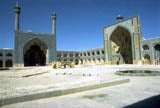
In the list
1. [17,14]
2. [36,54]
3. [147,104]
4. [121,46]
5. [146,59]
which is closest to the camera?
[147,104]

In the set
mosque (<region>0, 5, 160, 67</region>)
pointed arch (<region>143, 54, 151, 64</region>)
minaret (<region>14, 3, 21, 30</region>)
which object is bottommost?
pointed arch (<region>143, 54, 151, 64</region>)

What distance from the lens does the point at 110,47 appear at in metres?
40.0

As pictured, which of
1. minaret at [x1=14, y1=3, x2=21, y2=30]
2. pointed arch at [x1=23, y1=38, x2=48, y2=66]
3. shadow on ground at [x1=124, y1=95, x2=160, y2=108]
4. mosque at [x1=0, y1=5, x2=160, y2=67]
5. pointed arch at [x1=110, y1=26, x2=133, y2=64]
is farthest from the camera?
pointed arch at [x1=23, y1=38, x2=48, y2=66]

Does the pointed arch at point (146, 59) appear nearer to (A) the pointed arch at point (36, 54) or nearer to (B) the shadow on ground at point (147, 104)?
(A) the pointed arch at point (36, 54)

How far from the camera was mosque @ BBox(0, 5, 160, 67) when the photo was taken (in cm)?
3250

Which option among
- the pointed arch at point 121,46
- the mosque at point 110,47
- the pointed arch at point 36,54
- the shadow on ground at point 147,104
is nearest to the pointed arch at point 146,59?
the mosque at point 110,47

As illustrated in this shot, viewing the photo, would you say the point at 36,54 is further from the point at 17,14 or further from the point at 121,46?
the point at 121,46

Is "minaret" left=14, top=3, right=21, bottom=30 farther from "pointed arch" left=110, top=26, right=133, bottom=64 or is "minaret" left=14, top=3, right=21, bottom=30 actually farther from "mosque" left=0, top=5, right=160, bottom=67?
"pointed arch" left=110, top=26, right=133, bottom=64

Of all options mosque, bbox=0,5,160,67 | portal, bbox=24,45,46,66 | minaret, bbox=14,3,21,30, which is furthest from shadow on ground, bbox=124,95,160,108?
portal, bbox=24,45,46,66

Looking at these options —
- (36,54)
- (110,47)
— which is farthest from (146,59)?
(36,54)

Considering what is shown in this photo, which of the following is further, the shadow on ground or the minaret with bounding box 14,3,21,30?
the minaret with bounding box 14,3,21,30

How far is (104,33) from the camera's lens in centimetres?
4153

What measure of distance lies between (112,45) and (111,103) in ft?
124

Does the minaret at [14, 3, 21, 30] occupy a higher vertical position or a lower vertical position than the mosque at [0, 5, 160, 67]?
higher
